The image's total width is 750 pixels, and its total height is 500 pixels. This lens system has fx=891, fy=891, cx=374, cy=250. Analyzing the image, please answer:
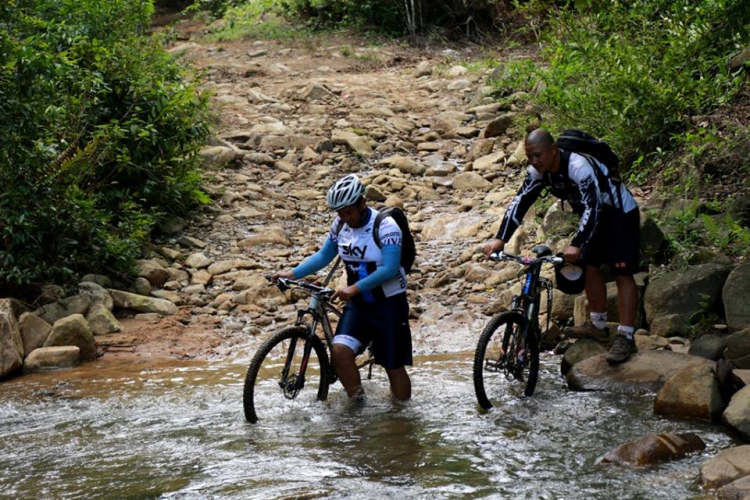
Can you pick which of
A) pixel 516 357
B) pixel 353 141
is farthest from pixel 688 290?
pixel 353 141

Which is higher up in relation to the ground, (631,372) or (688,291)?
(688,291)

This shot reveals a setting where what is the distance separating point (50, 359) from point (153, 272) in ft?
7.20

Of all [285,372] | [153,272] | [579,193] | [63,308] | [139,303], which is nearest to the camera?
[285,372]

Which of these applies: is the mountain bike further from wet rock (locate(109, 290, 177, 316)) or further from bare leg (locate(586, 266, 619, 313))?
wet rock (locate(109, 290, 177, 316))

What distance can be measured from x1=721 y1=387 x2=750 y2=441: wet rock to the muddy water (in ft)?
0.34

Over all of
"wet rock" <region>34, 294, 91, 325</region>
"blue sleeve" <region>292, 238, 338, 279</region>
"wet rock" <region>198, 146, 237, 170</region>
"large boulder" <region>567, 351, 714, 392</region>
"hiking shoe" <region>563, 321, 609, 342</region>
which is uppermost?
"wet rock" <region>198, 146, 237, 170</region>

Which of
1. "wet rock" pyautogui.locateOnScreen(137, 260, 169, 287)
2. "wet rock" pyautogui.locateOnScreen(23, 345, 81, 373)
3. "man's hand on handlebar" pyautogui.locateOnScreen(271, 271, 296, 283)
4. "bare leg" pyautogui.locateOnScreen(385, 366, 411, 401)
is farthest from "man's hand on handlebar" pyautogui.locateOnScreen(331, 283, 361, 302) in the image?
"wet rock" pyautogui.locateOnScreen(137, 260, 169, 287)

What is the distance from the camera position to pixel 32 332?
8703mm

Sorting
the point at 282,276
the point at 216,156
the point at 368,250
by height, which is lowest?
the point at 282,276

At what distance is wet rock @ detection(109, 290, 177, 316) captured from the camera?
32.0 feet

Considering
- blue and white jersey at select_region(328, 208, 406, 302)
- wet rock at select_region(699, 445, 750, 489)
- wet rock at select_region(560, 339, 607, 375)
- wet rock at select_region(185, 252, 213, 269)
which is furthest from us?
wet rock at select_region(185, 252, 213, 269)

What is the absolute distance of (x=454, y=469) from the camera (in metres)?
5.30

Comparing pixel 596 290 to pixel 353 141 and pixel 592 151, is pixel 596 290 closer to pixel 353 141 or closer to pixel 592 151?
pixel 592 151

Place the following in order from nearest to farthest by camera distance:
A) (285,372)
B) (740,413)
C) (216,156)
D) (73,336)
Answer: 1. (740,413)
2. (285,372)
3. (73,336)
4. (216,156)
